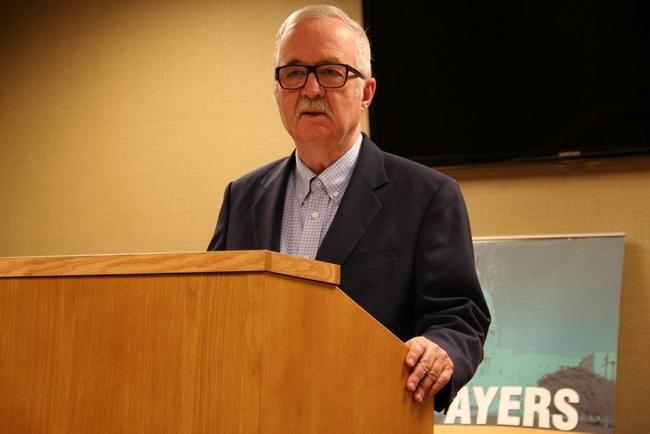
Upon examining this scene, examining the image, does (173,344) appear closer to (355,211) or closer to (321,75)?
(355,211)

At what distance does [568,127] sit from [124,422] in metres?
2.56

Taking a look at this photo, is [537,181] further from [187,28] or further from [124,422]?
[124,422]

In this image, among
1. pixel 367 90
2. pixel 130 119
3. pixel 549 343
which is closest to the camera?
pixel 367 90

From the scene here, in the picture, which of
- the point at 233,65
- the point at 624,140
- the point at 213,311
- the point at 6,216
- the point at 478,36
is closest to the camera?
the point at 213,311

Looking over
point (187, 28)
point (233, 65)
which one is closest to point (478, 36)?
point (233, 65)

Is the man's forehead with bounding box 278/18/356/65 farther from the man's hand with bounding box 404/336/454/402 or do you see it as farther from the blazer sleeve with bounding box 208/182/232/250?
the man's hand with bounding box 404/336/454/402

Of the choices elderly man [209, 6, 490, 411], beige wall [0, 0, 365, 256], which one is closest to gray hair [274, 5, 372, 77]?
elderly man [209, 6, 490, 411]

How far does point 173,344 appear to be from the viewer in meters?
1.07

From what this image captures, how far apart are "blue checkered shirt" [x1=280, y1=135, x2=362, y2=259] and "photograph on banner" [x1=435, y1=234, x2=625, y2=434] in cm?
141

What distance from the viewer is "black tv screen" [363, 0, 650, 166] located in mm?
3195

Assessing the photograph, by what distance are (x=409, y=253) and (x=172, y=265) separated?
0.76m

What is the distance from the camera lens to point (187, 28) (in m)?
4.08

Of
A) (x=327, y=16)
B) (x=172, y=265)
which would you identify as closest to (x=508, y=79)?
(x=327, y=16)

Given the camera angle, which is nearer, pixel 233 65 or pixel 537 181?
pixel 537 181
